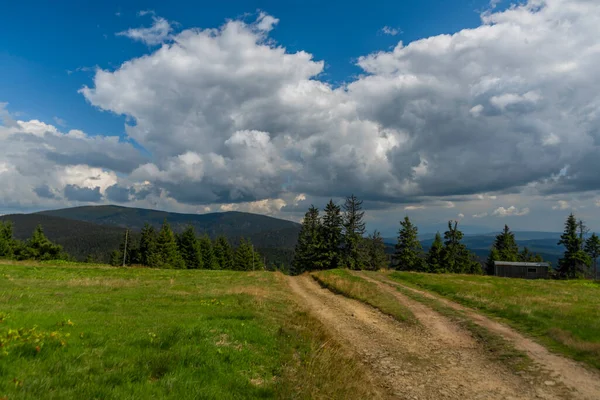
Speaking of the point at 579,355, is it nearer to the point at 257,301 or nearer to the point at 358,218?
the point at 257,301

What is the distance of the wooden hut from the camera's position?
251 ft

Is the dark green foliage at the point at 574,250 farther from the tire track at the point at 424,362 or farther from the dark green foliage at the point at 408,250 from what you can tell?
the tire track at the point at 424,362

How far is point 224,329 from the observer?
39.0 feet

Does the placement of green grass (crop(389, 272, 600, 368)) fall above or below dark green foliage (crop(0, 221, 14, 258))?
above

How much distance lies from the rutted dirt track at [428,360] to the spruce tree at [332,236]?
146ft

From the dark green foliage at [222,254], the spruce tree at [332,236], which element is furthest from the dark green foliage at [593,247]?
the dark green foliage at [222,254]

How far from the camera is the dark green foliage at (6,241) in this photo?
77.1m

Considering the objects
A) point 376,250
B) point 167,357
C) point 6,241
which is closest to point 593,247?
point 376,250

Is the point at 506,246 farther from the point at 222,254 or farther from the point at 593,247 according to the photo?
the point at 222,254

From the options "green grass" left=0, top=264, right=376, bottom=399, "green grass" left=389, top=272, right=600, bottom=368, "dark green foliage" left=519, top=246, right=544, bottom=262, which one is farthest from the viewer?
"dark green foliage" left=519, top=246, right=544, bottom=262

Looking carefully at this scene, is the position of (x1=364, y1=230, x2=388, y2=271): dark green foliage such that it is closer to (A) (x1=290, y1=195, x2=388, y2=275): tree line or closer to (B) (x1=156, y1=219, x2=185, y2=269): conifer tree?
(A) (x1=290, y1=195, x2=388, y2=275): tree line

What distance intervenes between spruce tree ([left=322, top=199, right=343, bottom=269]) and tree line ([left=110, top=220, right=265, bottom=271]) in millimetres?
36825

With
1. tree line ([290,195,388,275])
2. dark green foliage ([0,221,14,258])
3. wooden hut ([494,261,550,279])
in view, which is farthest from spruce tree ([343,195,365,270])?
dark green foliage ([0,221,14,258])

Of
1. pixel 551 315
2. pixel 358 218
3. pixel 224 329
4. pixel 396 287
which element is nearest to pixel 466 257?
pixel 358 218
